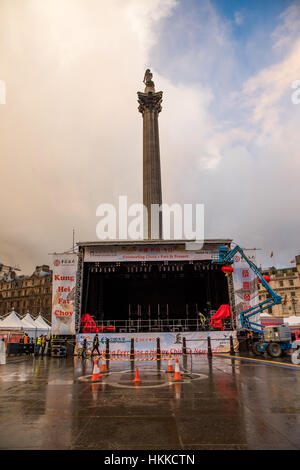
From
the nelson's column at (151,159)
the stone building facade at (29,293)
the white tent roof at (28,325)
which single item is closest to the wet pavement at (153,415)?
the white tent roof at (28,325)

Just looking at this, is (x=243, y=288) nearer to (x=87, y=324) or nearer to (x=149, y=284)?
(x=149, y=284)

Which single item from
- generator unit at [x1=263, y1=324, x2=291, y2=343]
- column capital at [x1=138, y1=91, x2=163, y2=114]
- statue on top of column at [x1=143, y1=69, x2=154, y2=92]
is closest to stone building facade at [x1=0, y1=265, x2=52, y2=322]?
column capital at [x1=138, y1=91, x2=163, y2=114]

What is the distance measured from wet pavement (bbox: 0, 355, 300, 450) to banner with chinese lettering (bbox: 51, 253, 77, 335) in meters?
14.0

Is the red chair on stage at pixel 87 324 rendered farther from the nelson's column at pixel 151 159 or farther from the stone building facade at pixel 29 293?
the stone building facade at pixel 29 293

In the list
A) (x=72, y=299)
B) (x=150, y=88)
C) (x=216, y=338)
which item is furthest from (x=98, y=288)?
(x=150, y=88)

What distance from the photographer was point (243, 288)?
25.5 m

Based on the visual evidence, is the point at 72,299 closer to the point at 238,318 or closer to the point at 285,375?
the point at 238,318

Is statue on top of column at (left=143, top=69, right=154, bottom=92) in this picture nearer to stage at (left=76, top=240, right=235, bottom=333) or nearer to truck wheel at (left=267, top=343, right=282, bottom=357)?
stage at (left=76, top=240, right=235, bottom=333)

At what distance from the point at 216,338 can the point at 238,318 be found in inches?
94.8

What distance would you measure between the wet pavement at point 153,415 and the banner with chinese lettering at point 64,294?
14.0 meters

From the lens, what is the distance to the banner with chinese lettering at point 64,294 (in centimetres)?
2458
